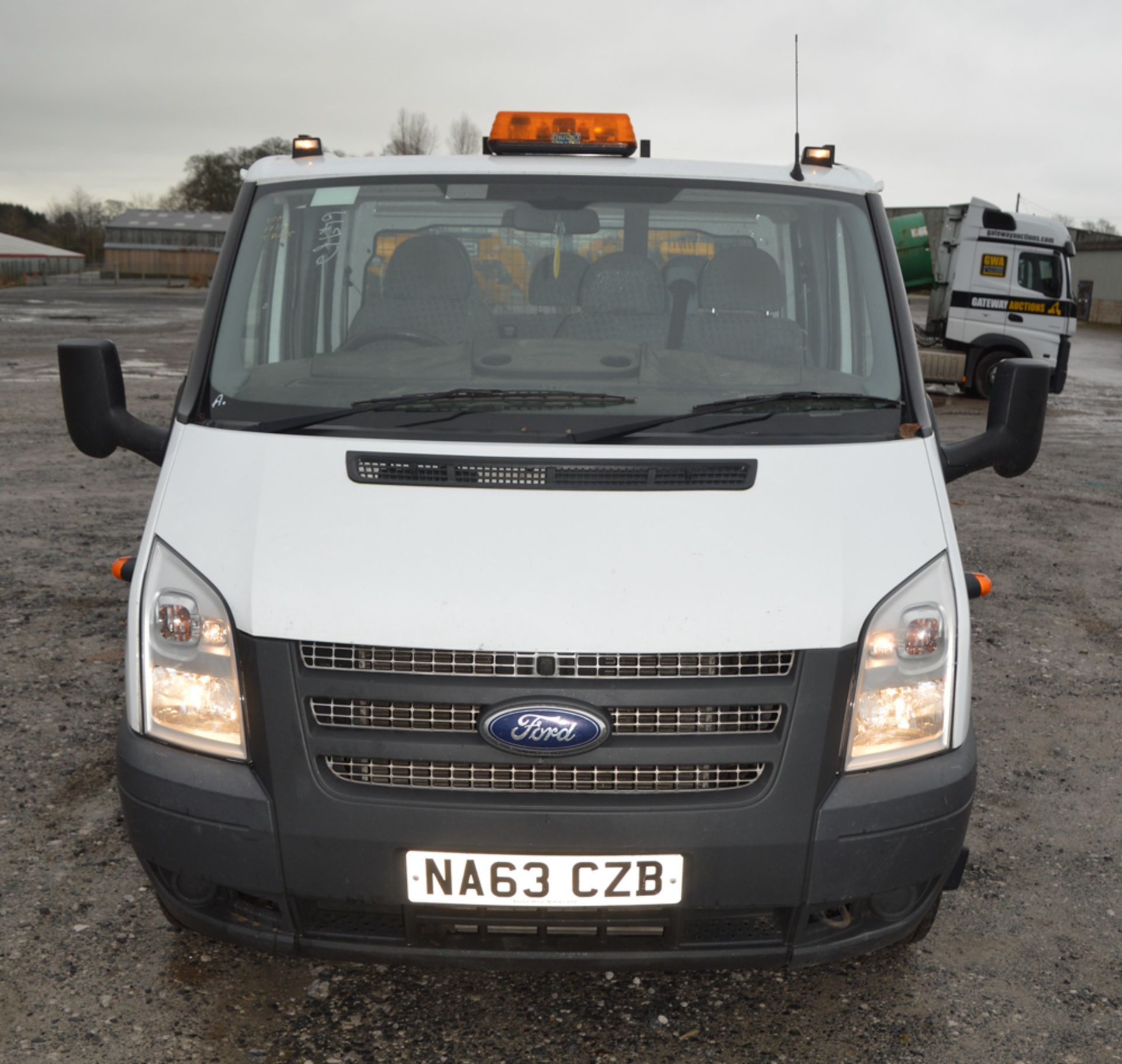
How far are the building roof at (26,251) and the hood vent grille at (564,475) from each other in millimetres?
80806

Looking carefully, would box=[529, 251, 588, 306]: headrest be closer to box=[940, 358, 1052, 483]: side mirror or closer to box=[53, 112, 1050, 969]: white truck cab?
box=[53, 112, 1050, 969]: white truck cab

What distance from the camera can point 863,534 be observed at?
9.04ft

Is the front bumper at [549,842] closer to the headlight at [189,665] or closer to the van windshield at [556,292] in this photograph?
the headlight at [189,665]

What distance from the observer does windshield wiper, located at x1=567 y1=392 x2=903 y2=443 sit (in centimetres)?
293

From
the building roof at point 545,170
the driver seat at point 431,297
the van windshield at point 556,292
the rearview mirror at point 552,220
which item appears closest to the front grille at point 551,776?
the van windshield at point 556,292

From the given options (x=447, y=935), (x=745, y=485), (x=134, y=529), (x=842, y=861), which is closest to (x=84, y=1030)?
(x=447, y=935)

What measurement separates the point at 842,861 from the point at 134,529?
6.57 meters

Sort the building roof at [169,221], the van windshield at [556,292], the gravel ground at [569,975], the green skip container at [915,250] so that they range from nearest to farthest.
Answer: the gravel ground at [569,975], the van windshield at [556,292], the green skip container at [915,250], the building roof at [169,221]

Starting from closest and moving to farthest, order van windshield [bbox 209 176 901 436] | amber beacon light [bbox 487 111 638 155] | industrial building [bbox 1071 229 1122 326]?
van windshield [bbox 209 176 901 436]
amber beacon light [bbox 487 111 638 155]
industrial building [bbox 1071 229 1122 326]

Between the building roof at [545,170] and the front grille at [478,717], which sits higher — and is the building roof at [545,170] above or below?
above

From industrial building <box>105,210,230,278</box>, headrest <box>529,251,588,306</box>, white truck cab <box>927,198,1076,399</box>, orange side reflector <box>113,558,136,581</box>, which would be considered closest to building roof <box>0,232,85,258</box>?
industrial building <box>105,210,230,278</box>

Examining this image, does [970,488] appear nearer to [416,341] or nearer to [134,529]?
[134,529]

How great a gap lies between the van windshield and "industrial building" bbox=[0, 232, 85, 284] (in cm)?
7131

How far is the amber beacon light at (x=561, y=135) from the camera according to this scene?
3.71m
